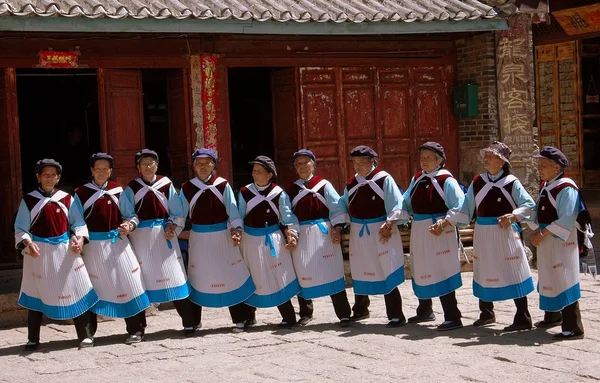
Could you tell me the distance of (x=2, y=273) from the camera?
35.1 ft

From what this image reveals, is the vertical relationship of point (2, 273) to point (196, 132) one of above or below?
below

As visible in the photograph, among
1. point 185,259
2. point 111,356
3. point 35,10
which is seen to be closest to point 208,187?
point 185,259

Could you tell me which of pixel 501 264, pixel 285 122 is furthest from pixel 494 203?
pixel 285 122

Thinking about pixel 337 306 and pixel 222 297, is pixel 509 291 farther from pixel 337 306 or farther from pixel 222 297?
pixel 222 297

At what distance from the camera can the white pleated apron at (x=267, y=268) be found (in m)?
8.59

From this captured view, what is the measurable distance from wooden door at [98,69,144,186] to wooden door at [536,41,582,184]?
8415 millimetres

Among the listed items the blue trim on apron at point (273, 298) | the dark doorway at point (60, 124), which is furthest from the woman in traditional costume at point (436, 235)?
the dark doorway at point (60, 124)

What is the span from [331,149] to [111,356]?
5028 mm

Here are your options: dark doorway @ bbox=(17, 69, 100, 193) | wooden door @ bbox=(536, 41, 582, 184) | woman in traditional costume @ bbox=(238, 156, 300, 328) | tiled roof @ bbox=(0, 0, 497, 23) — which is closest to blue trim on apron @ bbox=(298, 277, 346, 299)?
woman in traditional costume @ bbox=(238, 156, 300, 328)

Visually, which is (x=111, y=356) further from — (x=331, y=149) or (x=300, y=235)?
(x=331, y=149)

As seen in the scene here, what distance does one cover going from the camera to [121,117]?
10.9 m

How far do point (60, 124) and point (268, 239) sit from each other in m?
6.99

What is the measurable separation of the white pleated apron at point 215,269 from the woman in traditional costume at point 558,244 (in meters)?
2.51

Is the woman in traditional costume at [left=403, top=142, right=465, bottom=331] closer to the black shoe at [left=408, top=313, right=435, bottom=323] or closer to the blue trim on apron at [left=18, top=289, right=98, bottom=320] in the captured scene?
the black shoe at [left=408, top=313, right=435, bottom=323]
